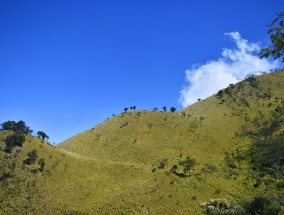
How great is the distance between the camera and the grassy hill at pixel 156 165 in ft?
191

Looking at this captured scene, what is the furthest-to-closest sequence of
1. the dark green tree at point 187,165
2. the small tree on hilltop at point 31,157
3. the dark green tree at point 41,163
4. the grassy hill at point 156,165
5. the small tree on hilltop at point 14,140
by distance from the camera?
the dark green tree at point 187,165
the small tree on hilltop at point 14,140
the small tree on hilltop at point 31,157
the dark green tree at point 41,163
the grassy hill at point 156,165

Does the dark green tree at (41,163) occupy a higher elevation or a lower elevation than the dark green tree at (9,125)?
lower

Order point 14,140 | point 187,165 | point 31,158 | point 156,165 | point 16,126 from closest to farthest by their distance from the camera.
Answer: point 31,158 → point 187,165 → point 14,140 → point 156,165 → point 16,126

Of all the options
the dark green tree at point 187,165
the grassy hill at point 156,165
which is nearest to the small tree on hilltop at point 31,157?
the grassy hill at point 156,165

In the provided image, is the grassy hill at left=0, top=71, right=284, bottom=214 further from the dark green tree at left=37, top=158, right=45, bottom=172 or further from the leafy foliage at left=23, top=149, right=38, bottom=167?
the leafy foliage at left=23, top=149, right=38, bottom=167

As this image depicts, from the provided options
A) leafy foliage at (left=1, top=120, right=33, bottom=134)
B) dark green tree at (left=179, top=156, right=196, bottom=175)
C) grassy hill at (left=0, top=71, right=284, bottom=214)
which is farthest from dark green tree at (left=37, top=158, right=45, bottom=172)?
dark green tree at (left=179, top=156, right=196, bottom=175)

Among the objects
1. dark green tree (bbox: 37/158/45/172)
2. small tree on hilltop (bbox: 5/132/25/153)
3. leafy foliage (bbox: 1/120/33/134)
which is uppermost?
leafy foliage (bbox: 1/120/33/134)

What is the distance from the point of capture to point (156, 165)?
79.8m

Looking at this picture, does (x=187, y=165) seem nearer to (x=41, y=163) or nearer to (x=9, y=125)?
(x=41, y=163)

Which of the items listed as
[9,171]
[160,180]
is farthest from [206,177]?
[9,171]

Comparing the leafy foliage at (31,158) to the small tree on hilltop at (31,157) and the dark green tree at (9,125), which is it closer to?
the small tree on hilltop at (31,157)

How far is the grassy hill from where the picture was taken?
58.2m

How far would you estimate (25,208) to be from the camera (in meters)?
55.0

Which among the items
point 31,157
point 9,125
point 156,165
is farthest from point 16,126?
point 156,165
